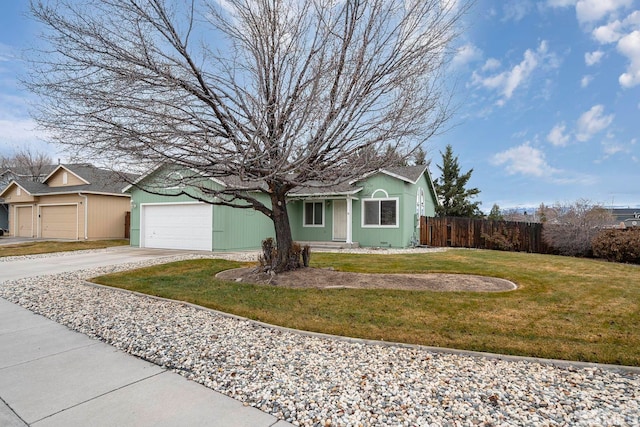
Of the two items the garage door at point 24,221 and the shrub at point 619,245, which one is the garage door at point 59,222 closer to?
the garage door at point 24,221

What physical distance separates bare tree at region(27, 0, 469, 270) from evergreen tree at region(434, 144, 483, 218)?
2506 cm

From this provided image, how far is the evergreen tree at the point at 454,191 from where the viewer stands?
3003 cm

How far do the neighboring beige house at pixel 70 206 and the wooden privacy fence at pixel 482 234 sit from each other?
55.6 ft

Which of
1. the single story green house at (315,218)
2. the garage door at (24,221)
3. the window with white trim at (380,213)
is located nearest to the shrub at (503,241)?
the single story green house at (315,218)

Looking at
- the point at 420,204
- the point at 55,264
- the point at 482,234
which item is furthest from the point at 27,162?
the point at 482,234

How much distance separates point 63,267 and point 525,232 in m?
18.2

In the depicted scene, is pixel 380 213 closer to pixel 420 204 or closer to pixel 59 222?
pixel 420 204

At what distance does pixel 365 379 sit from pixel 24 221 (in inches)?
1181

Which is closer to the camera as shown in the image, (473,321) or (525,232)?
(473,321)

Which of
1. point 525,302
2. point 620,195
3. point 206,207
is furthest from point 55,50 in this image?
point 620,195

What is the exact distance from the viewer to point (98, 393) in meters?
3.06

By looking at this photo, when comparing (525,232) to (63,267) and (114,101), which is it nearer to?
(114,101)

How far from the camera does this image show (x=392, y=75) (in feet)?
20.8

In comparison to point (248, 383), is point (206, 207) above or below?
above
